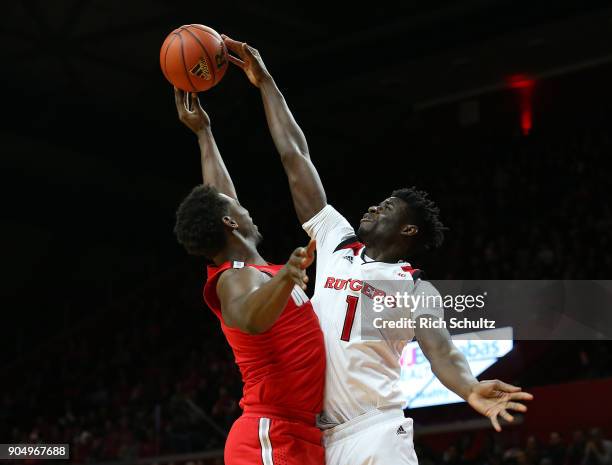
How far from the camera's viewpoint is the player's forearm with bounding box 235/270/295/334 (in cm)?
371

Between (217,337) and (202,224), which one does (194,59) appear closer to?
(202,224)

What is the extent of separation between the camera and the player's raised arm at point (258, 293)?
3660mm

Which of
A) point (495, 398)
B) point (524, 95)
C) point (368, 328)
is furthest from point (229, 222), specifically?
point (524, 95)

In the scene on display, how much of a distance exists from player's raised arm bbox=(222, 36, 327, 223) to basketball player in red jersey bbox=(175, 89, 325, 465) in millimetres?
496

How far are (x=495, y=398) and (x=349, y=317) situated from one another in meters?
0.97

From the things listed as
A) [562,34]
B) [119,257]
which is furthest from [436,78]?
[119,257]

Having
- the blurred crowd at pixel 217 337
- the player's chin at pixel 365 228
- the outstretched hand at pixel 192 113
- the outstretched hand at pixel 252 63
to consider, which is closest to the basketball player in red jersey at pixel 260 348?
the player's chin at pixel 365 228

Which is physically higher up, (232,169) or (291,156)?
(232,169)

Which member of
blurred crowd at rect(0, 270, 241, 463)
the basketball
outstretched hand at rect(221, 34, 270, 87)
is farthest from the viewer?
blurred crowd at rect(0, 270, 241, 463)

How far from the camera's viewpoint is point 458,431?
1140 centimetres

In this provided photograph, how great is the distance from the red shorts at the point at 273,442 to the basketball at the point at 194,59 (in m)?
1.98

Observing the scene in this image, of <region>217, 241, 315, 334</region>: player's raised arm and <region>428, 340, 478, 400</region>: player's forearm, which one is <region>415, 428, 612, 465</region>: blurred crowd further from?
<region>217, 241, 315, 334</region>: player's raised arm

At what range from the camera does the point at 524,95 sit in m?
20.5

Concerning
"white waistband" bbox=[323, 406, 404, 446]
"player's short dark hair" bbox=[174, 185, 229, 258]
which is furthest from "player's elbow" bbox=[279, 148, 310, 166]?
"white waistband" bbox=[323, 406, 404, 446]
